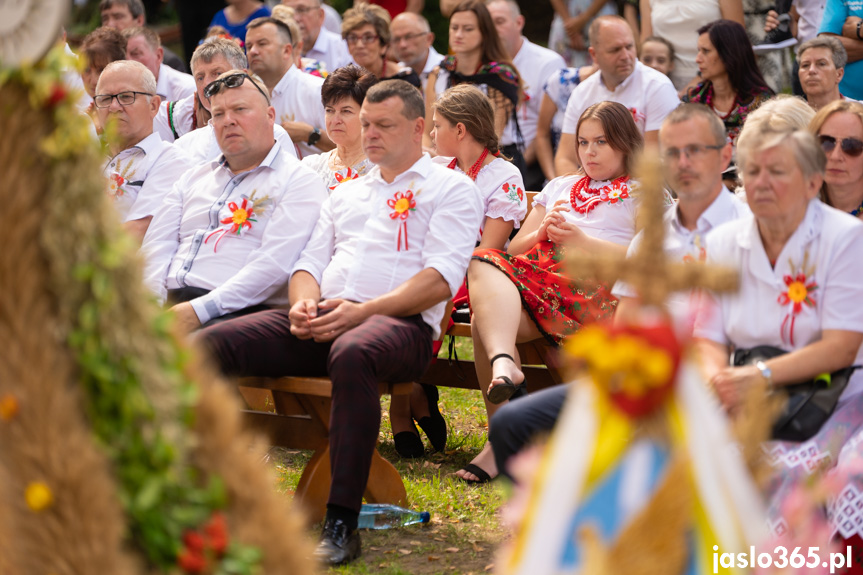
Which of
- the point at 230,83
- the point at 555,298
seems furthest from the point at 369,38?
the point at 555,298

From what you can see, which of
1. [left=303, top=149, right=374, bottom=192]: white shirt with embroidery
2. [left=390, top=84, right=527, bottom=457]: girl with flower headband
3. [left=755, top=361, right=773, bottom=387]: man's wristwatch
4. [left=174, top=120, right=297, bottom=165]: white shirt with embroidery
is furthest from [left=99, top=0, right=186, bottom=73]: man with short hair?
[left=755, top=361, right=773, bottom=387]: man's wristwatch

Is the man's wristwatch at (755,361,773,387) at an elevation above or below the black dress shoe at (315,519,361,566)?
above

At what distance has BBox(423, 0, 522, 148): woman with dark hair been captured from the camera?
Answer: 6320 mm

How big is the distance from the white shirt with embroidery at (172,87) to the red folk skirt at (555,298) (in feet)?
11.0

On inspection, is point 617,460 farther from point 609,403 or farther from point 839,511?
point 839,511

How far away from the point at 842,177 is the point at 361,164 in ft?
7.86

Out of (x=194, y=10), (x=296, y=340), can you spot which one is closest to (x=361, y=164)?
(x=296, y=340)

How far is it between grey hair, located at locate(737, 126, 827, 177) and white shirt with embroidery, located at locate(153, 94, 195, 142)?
420cm

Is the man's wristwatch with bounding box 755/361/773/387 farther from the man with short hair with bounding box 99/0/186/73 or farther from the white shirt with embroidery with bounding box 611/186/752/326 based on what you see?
the man with short hair with bounding box 99/0/186/73

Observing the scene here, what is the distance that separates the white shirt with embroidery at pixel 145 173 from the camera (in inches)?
199

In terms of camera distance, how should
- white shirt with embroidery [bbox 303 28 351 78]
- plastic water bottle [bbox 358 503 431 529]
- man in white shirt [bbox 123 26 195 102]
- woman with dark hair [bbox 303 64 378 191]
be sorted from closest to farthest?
plastic water bottle [bbox 358 503 431 529]
woman with dark hair [bbox 303 64 378 191]
man in white shirt [bbox 123 26 195 102]
white shirt with embroidery [bbox 303 28 351 78]

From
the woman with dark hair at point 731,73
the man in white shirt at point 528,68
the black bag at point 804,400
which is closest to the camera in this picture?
the black bag at point 804,400

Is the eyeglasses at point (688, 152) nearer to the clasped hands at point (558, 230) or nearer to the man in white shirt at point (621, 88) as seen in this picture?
the clasped hands at point (558, 230)

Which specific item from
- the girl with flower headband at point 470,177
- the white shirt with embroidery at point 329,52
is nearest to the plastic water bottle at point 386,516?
the girl with flower headband at point 470,177
